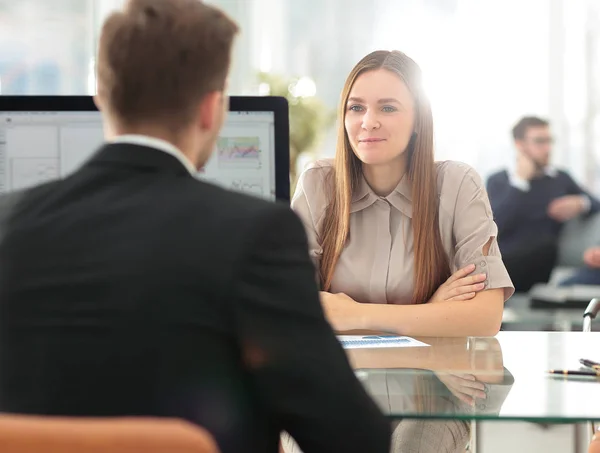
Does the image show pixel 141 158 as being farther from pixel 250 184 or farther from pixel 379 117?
pixel 379 117

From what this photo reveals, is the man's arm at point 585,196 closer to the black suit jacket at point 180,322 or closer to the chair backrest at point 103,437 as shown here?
the black suit jacket at point 180,322

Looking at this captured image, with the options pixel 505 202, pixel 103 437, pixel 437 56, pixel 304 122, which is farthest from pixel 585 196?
pixel 103 437

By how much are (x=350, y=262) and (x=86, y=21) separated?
454cm

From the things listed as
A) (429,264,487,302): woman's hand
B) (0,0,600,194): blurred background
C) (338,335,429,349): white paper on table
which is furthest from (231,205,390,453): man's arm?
A: (0,0,600,194): blurred background

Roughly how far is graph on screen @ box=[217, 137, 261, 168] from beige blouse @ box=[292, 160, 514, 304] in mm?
363

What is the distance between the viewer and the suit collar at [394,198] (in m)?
2.17

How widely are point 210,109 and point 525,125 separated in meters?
5.02

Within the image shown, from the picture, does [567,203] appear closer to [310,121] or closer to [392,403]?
→ [310,121]

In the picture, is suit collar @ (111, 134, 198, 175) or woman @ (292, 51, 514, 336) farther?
woman @ (292, 51, 514, 336)

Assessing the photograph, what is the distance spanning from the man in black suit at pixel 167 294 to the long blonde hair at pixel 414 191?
46.7 inches

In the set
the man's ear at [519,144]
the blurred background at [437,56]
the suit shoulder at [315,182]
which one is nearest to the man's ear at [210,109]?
the suit shoulder at [315,182]

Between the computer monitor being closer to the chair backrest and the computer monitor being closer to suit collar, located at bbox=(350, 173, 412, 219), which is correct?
suit collar, located at bbox=(350, 173, 412, 219)

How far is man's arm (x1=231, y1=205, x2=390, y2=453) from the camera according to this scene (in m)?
0.86

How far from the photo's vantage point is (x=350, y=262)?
215 cm
